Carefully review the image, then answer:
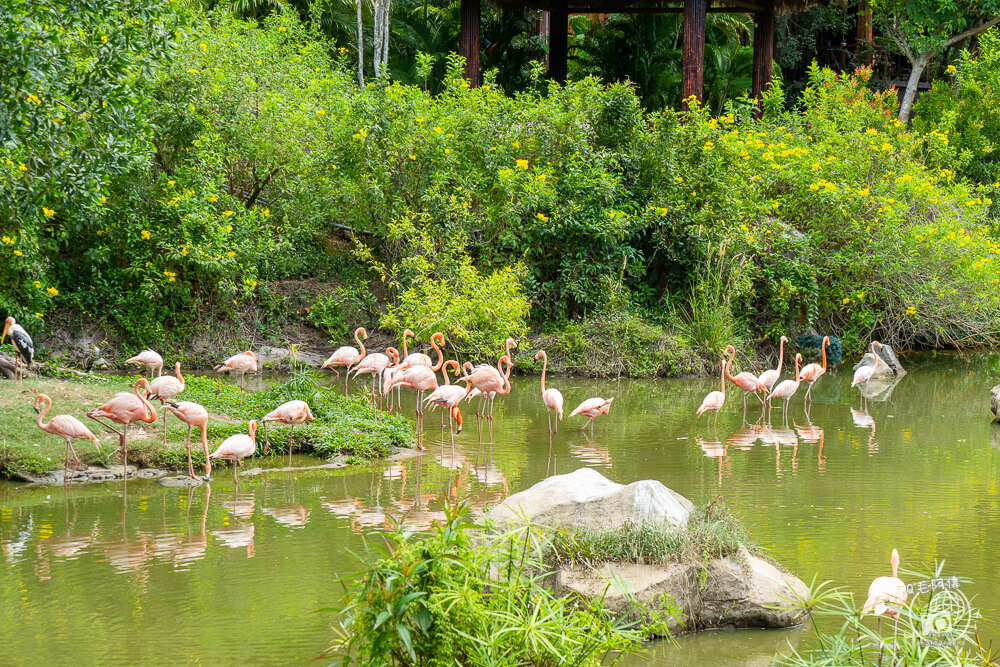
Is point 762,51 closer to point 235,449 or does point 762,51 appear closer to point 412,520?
point 235,449

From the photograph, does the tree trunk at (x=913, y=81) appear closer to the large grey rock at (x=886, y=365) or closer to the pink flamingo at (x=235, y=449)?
the large grey rock at (x=886, y=365)

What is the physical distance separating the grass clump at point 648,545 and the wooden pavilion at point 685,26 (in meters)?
14.3

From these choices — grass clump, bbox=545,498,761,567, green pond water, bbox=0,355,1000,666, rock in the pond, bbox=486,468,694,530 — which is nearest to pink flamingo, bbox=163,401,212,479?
green pond water, bbox=0,355,1000,666

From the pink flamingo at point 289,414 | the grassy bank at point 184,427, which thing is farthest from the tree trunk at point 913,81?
the pink flamingo at point 289,414

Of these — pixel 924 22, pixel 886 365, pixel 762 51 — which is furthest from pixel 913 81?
pixel 886 365

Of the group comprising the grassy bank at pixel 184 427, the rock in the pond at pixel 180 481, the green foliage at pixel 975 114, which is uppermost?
the green foliage at pixel 975 114

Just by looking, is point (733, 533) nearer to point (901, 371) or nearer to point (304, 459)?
point (304, 459)

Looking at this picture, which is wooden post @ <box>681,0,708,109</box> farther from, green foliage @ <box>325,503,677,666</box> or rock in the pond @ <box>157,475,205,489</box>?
green foliage @ <box>325,503,677,666</box>

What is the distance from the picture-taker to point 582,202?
16.6 metres

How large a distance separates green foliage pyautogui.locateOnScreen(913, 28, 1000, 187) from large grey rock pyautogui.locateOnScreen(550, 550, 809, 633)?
21.5m

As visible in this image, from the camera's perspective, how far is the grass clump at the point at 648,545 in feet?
17.6

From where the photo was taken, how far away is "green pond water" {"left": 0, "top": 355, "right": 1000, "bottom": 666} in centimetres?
513

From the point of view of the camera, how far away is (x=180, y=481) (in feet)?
27.2

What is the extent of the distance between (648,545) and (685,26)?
50.9 feet
